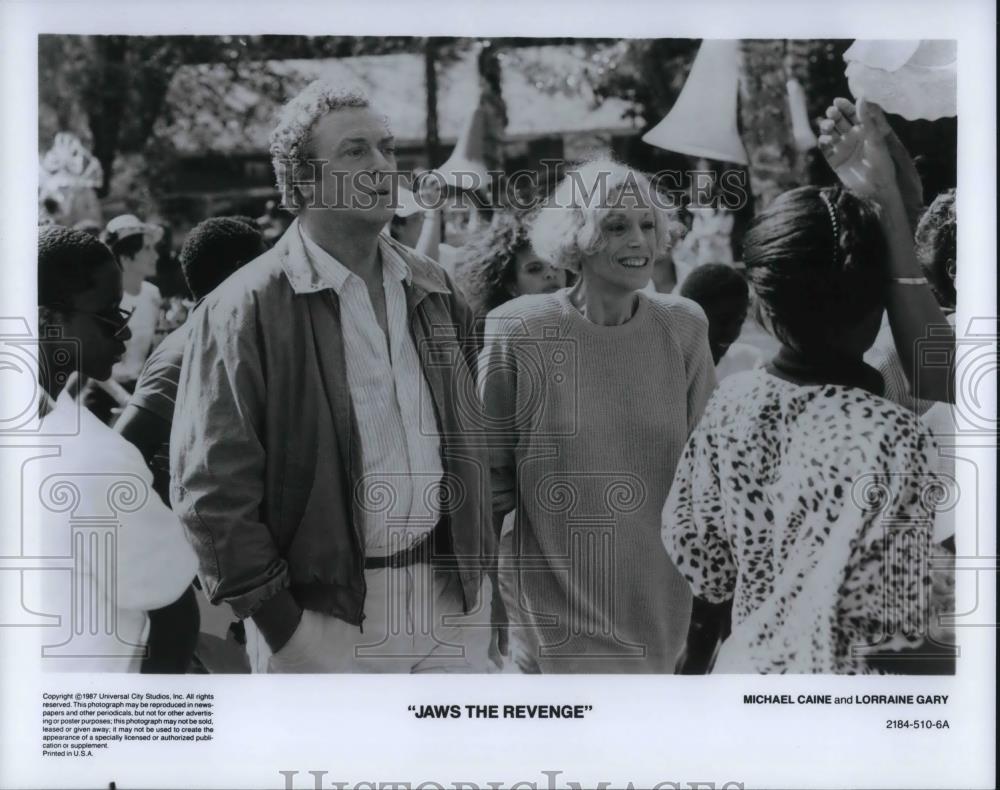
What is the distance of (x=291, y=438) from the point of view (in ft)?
13.9

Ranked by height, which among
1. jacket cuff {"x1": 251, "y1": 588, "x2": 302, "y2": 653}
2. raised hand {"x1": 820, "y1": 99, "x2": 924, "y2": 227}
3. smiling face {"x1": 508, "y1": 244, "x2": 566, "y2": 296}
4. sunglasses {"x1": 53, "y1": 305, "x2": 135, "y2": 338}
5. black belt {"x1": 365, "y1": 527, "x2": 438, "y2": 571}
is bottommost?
jacket cuff {"x1": 251, "y1": 588, "x2": 302, "y2": 653}

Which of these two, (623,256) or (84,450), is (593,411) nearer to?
(623,256)

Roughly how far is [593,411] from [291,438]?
1.07 meters

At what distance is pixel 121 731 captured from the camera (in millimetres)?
4398

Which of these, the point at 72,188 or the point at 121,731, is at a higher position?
the point at 72,188

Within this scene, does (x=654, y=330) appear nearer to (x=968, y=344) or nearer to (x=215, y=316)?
(x=968, y=344)

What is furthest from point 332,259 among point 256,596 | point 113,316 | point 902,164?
point 902,164

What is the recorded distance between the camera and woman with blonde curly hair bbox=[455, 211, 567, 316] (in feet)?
14.3

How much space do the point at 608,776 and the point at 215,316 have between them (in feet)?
7.12

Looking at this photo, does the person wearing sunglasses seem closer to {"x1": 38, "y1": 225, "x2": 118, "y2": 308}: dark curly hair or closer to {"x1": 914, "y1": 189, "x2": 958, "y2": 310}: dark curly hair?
{"x1": 38, "y1": 225, "x2": 118, "y2": 308}: dark curly hair

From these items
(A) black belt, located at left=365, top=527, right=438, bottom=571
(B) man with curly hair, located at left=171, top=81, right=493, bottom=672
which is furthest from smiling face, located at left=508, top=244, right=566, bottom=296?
(A) black belt, located at left=365, top=527, right=438, bottom=571

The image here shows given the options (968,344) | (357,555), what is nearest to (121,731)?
(357,555)

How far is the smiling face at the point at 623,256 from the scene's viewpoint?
435 centimetres

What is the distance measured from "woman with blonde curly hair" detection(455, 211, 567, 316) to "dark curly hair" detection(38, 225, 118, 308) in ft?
4.23
